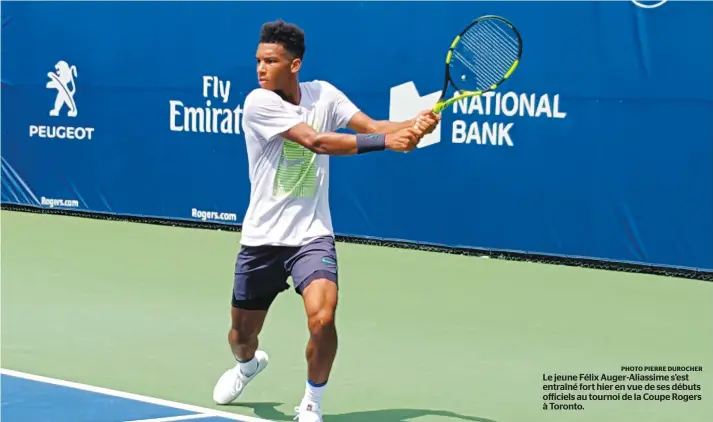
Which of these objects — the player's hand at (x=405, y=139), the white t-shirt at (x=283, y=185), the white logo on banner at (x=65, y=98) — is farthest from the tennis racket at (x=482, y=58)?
the white logo on banner at (x=65, y=98)

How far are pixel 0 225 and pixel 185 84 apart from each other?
2.33 metres

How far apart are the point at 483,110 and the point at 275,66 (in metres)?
5.30

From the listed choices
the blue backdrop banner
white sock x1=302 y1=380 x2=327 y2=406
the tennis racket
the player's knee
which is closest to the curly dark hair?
the tennis racket

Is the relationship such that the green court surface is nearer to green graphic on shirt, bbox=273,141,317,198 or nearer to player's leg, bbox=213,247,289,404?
player's leg, bbox=213,247,289,404

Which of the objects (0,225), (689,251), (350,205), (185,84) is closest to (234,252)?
(350,205)

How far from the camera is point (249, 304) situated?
5.88 meters

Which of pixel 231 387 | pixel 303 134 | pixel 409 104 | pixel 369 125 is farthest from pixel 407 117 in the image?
pixel 303 134

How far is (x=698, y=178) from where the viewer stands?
9789 mm

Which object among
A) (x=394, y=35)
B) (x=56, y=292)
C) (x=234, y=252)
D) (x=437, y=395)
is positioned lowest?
(x=437, y=395)

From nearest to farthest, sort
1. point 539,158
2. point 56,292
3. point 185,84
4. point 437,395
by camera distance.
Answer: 1. point 437,395
2. point 56,292
3. point 539,158
4. point 185,84

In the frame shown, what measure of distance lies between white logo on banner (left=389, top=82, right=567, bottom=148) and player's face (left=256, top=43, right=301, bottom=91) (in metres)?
5.07

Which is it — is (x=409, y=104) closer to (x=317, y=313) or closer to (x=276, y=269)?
(x=276, y=269)

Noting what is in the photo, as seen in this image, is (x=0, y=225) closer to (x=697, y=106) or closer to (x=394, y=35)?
(x=394, y=35)

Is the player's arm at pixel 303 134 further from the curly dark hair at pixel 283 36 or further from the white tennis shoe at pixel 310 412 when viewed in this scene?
the white tennis shoe at pixel 310 412
